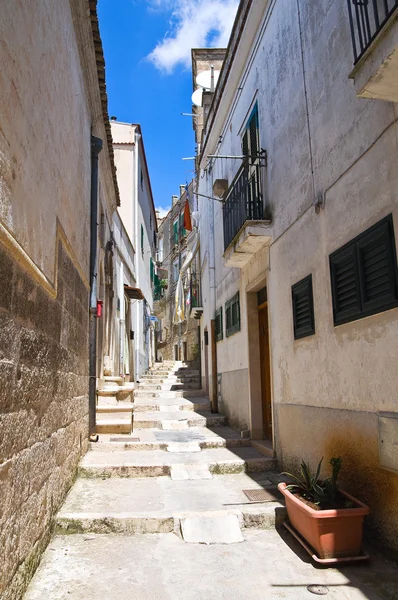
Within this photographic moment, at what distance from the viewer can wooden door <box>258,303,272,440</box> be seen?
8.41 meters

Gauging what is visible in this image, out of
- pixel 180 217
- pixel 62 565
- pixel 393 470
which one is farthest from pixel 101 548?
pixel 180 217

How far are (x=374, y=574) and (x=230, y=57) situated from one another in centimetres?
843

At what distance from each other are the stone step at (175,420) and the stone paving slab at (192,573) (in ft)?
16.8

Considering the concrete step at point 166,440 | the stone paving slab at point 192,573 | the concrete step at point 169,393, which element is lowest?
the stone paving slab at point 192,573

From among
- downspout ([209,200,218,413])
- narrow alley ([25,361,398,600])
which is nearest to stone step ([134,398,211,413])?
downspout ([209,200,218,413])

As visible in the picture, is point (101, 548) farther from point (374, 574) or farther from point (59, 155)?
point (59, 155)

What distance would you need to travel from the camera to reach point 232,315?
393 inches

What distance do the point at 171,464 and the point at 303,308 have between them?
289cm

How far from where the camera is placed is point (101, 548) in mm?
4418

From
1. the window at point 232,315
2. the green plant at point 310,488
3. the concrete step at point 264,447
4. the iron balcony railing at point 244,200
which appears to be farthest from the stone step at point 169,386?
the green plant at point 310,488

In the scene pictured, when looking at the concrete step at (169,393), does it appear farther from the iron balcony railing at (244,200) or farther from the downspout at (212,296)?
the iron balcony railing at (244,200)

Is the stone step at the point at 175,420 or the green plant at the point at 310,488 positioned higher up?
the stone step at the point at 175,420

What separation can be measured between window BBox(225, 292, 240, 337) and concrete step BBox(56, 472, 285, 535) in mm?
3582

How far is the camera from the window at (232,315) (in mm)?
9477
